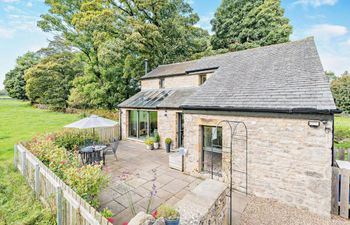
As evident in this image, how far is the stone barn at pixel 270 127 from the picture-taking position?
5.15m

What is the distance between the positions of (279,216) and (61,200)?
5.98 m

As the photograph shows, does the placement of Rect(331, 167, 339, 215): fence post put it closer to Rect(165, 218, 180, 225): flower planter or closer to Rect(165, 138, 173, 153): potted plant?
Rect(165, 218, 180, 225): flower planter

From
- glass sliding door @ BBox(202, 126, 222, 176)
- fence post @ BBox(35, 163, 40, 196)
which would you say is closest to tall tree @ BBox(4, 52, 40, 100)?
fence post @ BBox(35, 163, 40, 196)

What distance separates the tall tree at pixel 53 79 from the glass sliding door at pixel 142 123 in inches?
960

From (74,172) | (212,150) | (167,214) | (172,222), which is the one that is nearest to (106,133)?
(74,172)

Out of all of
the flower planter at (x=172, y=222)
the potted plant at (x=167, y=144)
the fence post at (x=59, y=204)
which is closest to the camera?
the flower planter at (x=172, y=222)

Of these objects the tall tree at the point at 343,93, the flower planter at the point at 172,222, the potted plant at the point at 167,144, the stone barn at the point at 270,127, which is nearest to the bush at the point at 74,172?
the flower planter at the point at 172,222

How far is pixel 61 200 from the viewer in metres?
3.90

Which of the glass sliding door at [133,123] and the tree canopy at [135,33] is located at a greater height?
the tree canopy at [135,33]

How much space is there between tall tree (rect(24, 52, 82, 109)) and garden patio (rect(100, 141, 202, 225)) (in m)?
29.4

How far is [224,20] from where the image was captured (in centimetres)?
2703

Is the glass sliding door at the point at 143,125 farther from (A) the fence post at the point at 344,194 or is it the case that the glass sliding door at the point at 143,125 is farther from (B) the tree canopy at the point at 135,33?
(A) the fence post at the point at 344,194

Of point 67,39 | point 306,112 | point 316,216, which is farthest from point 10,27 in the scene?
point 316,216

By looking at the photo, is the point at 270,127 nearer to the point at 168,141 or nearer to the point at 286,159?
the point at 286,159
